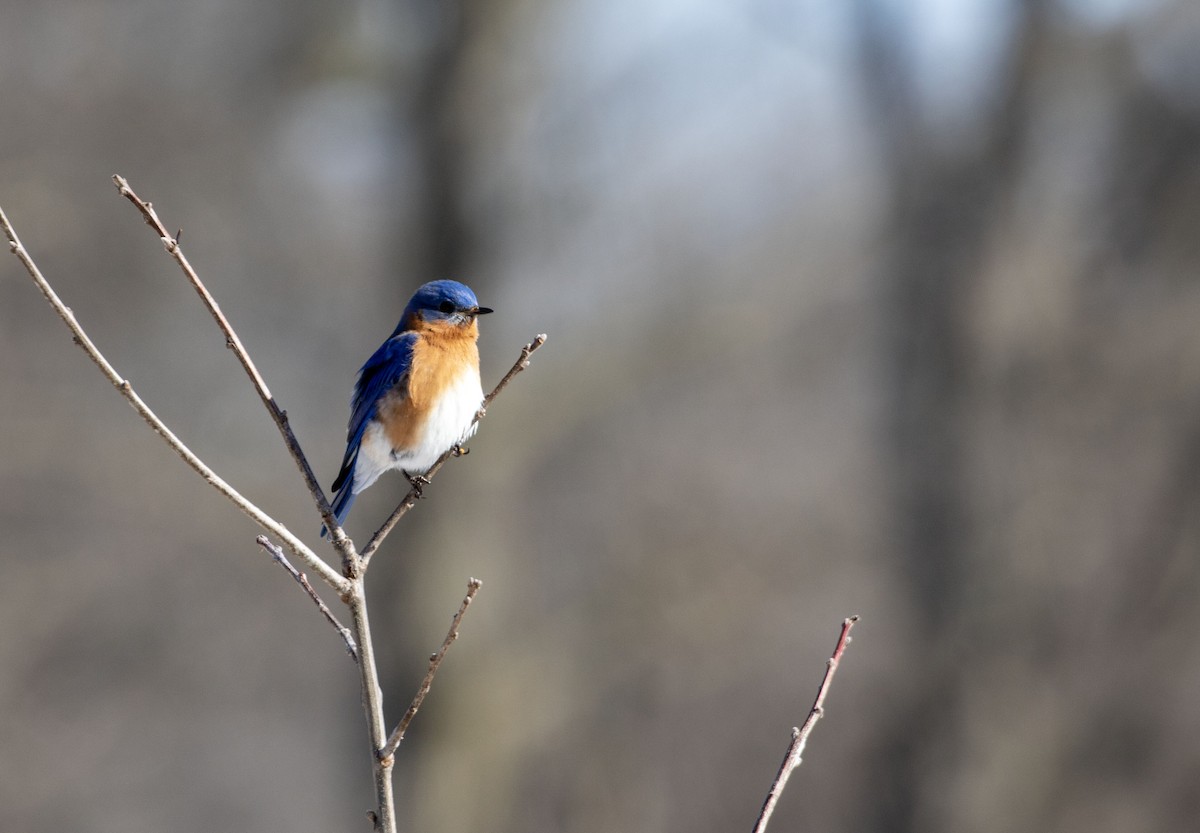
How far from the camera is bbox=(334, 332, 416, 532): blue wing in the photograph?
2.89 m

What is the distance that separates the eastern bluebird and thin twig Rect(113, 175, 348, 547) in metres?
1.06

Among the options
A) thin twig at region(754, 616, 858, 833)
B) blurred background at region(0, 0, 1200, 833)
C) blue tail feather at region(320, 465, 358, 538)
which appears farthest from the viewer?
blurred background at region(0, 0, 1200, 833)

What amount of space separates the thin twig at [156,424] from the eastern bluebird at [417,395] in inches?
45.3

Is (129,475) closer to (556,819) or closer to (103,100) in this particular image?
(103,100)

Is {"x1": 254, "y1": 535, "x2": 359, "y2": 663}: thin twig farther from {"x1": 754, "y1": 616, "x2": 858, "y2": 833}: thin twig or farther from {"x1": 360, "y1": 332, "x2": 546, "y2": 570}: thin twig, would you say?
{"x1": 754, "y1": 616, "x2": 858, "y2": 833}: thin twig

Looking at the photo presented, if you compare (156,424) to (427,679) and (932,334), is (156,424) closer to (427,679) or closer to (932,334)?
(427,679)

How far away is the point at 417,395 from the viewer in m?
2.88

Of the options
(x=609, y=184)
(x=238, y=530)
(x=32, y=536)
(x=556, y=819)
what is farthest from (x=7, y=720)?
(x=609, y=184)

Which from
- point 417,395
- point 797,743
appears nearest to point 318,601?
point 797,743

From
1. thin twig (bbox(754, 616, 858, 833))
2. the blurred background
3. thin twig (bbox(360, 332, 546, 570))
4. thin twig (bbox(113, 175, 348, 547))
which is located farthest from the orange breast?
the blurred background

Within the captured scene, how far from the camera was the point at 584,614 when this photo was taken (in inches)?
345

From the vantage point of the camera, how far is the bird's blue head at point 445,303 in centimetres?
299

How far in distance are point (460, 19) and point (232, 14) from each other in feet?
5.90

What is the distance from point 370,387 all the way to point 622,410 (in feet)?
23.7
